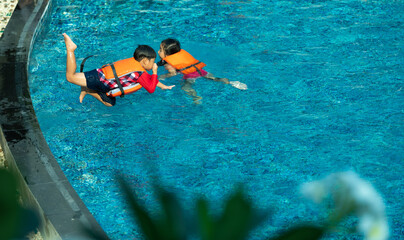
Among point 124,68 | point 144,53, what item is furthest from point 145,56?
point 124,68

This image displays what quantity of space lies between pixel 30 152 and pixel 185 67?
2.87m

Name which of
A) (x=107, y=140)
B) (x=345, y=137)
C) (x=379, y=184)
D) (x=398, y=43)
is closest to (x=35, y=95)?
(x=107, y=140)

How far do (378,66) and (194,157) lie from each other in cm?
381

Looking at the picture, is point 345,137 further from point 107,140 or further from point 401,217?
point 107,140

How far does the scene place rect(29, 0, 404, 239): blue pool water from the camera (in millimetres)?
5780

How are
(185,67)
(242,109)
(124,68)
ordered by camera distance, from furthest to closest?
(185,67) → (242,109) → (124,68)

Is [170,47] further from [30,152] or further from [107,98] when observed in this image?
[30,152]

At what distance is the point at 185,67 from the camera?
23.9ft

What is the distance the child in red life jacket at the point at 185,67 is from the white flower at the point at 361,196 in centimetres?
220

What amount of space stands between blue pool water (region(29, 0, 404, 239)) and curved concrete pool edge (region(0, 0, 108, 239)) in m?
0.51

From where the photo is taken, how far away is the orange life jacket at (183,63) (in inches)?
287

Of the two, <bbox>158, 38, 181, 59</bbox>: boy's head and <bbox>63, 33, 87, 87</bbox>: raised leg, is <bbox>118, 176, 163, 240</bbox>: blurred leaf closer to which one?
<bbox>63, 33, 87, 87</bbox>: raised leg

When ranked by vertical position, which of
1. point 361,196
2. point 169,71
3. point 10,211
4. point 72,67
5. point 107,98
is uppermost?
point 10,211

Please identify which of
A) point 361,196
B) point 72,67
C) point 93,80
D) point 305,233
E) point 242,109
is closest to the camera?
point 305,233
